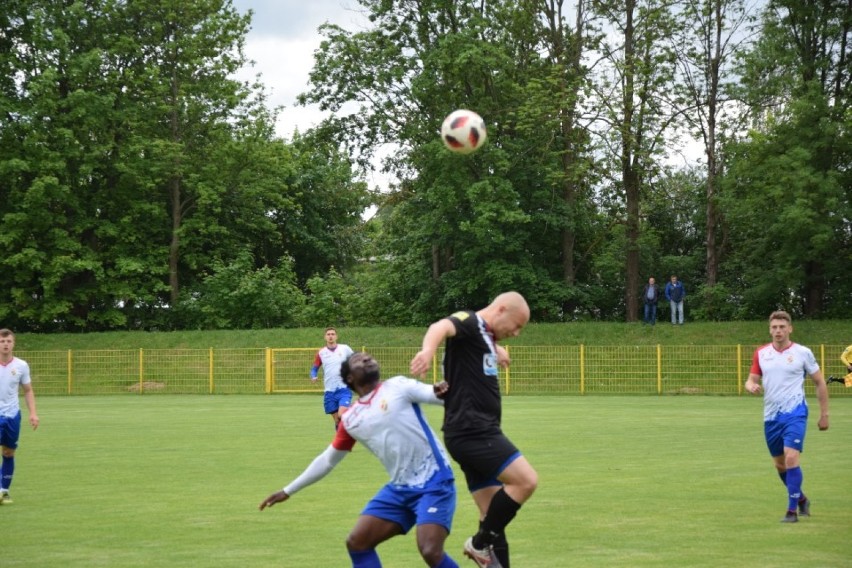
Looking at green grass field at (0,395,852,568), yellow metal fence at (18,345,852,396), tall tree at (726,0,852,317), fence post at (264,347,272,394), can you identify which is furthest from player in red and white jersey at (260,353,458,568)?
tall tree at (726,0,852,317)

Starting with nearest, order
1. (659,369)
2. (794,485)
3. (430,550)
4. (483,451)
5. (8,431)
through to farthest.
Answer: (430,550), (483,451), (794,485), (8,431), (659,369)

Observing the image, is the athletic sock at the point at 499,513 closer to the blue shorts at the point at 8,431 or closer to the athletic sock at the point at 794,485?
the athletic sock at the point at 794,485

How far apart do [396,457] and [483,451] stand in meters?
0.78

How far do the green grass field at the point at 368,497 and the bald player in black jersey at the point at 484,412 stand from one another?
5.89 feet

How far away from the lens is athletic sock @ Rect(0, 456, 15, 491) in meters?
13.2

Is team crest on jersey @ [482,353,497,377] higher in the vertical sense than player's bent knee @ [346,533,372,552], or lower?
higher

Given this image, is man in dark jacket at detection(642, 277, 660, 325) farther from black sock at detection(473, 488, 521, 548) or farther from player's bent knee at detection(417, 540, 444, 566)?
player's bent knee at detection(417, 540, 444, 566)

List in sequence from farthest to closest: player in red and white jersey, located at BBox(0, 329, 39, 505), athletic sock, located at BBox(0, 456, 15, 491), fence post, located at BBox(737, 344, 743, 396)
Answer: fence post, located at BBox(737, 344, 743, 396), player in red and white jersey, located at BBox(0, 329, 39, 505), athletic sock, located at BBox(0, 456, 15, 491)

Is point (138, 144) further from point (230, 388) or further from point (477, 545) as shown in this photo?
point (477, 545)

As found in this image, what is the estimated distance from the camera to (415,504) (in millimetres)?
6543

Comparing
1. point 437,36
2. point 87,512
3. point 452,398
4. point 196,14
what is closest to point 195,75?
point 196,14

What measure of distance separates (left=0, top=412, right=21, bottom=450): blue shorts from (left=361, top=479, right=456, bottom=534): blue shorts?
8269 millimetres

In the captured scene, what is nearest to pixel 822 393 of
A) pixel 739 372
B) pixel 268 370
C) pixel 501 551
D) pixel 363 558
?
pixel 501 551

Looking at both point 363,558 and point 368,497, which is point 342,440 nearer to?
point 363,558
